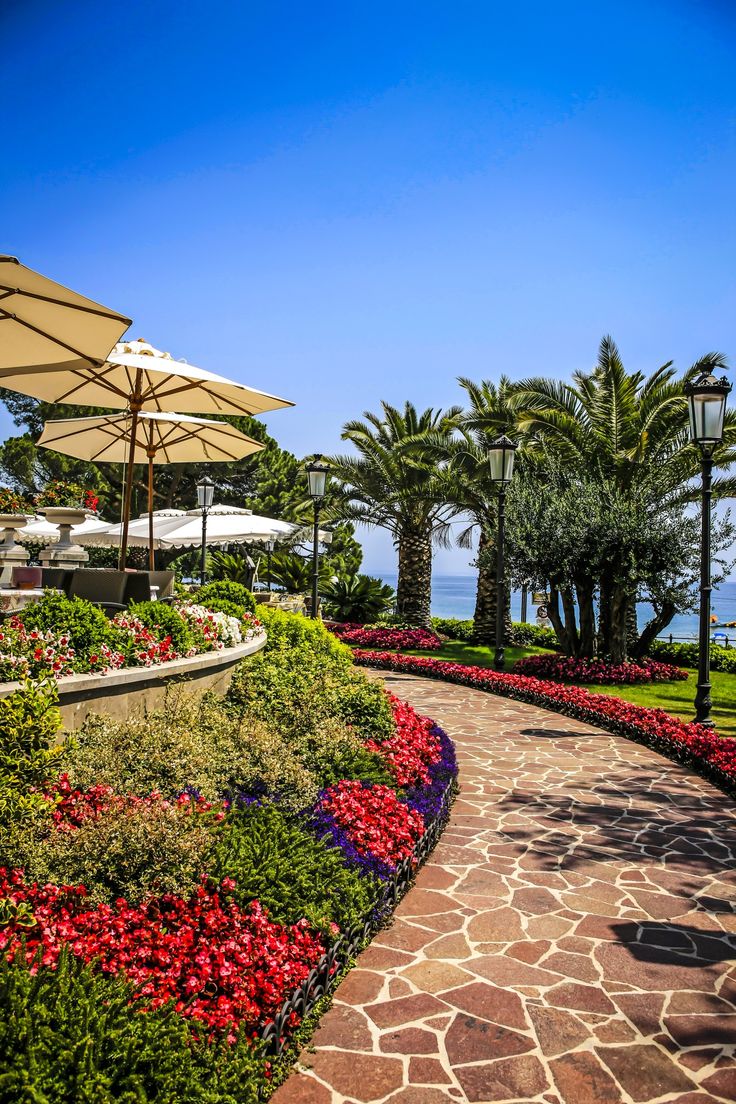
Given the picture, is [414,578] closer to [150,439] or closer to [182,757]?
[150,439]

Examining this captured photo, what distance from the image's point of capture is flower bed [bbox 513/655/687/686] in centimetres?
1489

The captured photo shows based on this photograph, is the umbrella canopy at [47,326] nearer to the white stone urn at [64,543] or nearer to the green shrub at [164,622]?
the green shrub at [164,622]

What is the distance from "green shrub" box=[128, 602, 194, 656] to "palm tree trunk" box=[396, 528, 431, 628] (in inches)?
618

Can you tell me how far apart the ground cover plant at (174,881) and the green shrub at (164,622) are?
0.81 metres

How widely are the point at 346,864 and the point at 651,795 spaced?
4.08 m

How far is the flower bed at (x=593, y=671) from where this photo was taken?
48.9 feet

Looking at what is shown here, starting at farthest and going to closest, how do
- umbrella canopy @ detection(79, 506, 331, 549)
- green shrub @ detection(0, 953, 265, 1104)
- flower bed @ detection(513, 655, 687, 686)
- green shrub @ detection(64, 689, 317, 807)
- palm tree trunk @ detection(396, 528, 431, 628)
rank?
1. palm tree trunk @ detection(396, 528, 431, 628)
2. umbrella canopy @ detection(79, 506, 331, 549)
3. flower bed @ detection(513, 655, 687, 686)
4. green shrub @ detection(64, 689, 317, 807)
5. green shrub @ detection(0, 953, 265, 1104)

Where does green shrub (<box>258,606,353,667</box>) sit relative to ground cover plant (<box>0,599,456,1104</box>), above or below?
above

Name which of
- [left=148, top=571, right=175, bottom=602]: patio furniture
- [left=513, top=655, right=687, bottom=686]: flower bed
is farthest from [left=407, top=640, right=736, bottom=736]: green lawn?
[left=148, top=571, right=175, bottom=602]: patio furniture

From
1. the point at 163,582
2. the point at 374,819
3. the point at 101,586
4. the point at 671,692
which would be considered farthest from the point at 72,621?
the point at 671,692

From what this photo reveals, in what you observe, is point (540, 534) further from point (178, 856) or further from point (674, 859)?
point (178, 856)

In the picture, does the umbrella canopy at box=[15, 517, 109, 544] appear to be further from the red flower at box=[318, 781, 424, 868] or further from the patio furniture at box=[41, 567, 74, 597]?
the red flower at box=[318, 781, 424, 868]

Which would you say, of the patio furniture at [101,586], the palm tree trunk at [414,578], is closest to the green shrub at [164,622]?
the patio furniture at [101,586]

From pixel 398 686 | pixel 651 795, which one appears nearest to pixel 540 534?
pixel 398 686
